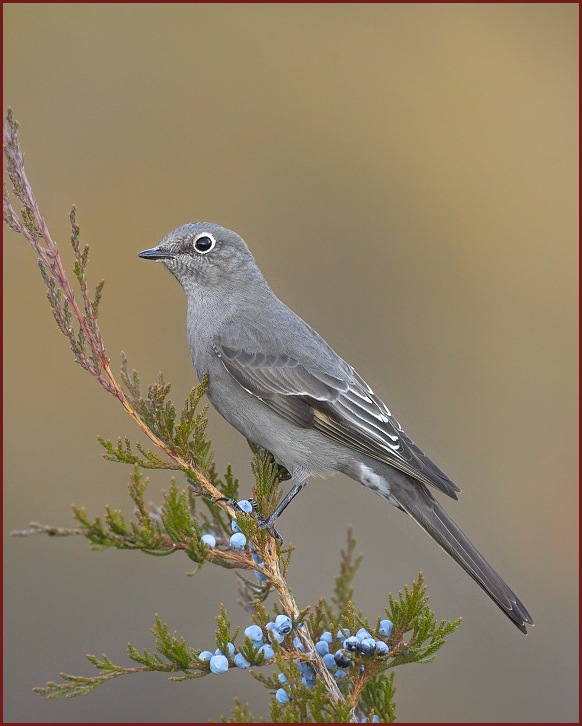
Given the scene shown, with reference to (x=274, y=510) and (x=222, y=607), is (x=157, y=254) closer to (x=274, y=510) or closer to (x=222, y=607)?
(x=274, y=510)

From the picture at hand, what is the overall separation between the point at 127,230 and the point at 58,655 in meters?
4.59

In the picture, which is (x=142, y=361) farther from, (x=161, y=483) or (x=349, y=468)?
(x=349, y=468)

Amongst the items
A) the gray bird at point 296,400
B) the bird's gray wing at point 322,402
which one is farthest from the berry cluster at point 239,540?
the bird's gray wing at point 322,402

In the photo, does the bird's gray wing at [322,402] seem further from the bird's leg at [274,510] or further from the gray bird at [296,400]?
the bird's leg at [274,510]

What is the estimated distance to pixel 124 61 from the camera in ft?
32.5

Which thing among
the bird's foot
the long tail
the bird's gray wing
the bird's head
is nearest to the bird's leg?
the bird's foot

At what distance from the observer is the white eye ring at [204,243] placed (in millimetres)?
5363

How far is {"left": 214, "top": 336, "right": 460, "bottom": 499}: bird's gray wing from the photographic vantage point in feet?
16.3

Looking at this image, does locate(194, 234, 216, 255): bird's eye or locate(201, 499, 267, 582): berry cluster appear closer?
locate(201, 499, 267, 582): berry cluster

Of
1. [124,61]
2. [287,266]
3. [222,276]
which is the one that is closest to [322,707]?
[222,276]

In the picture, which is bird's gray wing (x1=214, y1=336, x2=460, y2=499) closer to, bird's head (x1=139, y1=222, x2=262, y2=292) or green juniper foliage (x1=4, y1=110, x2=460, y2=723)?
bird's head (x1=139, y1=222, x2=262, y2=292)

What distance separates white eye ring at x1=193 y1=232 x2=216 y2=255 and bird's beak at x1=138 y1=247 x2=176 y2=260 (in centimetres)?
16

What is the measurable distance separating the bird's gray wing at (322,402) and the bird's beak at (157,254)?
639 mm

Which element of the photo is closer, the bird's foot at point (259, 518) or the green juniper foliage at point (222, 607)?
the green juniper foliage at point (222, 607)
